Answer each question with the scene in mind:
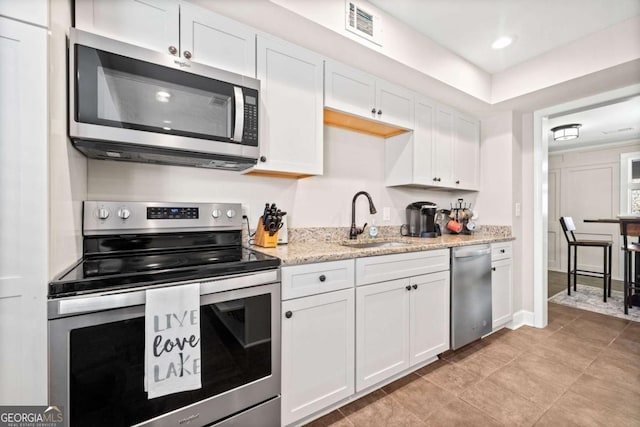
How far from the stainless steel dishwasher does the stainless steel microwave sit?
175 cm

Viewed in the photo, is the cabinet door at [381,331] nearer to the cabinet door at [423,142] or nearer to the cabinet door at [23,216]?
the cabinet door at [423,142]

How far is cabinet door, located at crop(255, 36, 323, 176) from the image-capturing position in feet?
5.26

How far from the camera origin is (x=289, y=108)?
1.68 meters

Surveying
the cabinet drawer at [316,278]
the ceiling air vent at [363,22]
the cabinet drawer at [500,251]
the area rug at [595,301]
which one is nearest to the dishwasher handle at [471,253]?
the cabinet drawer at [500,251]

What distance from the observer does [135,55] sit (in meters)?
1.20

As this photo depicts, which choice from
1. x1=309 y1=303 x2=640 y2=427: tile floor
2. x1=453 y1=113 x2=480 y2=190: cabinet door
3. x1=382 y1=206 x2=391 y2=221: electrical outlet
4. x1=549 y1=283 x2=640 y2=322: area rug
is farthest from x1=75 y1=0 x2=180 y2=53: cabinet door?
x1=549 y1=283 x2=640 y2=322: area rug

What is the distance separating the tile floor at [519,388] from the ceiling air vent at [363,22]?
225cm

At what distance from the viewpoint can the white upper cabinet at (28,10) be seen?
0.83m

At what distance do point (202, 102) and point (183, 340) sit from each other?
3.55 feet

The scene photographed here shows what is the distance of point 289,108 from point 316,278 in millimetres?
1025

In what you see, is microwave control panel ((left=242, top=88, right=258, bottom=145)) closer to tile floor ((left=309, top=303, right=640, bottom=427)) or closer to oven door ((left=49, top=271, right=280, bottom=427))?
oven door ((left=49, top=271, right=280, bottom=427))

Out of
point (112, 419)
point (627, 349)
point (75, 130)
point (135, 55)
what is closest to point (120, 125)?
point (75, 130)

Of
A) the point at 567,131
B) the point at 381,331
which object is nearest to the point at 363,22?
the point at 381,331

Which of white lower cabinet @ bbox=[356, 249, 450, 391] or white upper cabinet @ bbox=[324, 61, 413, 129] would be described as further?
white upper cabinet @ bbox=[324, 61, 413, 129]
